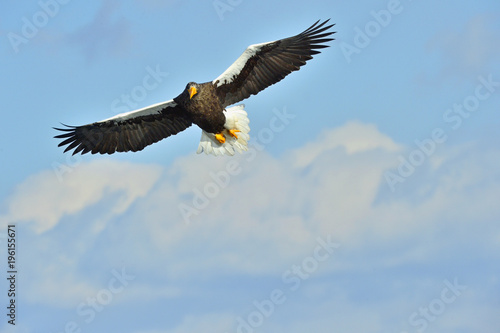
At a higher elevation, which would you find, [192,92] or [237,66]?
[237,66]

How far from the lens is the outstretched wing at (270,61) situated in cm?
1577

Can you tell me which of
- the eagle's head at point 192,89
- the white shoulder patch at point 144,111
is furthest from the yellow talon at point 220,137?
the eagle's head at point 192,89

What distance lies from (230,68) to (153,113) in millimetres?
1751

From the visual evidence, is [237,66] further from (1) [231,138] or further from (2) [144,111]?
(2) [144,111]

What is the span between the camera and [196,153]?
664 inches

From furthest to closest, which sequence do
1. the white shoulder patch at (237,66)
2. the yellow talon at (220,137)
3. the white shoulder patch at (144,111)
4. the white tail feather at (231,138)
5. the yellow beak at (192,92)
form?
the yellow talon at (220,137)
the white tail feather at (231,138)
the white shoulder patch at (144,111)
the white shoulder patch at (237,66)
the yellow beak at (192,92)

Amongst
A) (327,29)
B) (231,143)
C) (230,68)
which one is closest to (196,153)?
(231,143)

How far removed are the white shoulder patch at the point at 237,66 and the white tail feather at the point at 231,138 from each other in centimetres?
66

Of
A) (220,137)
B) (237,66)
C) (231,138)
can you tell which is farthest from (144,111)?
(237,66)

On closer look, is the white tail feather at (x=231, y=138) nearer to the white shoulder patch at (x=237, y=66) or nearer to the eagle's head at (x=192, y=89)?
the white shoulder patch at (x=237, y=66)

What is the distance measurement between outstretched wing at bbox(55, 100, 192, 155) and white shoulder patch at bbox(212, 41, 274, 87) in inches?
42.1

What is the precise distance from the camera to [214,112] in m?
15.8

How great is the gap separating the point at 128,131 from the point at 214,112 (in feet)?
6.06

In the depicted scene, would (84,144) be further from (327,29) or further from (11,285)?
(327,29)
